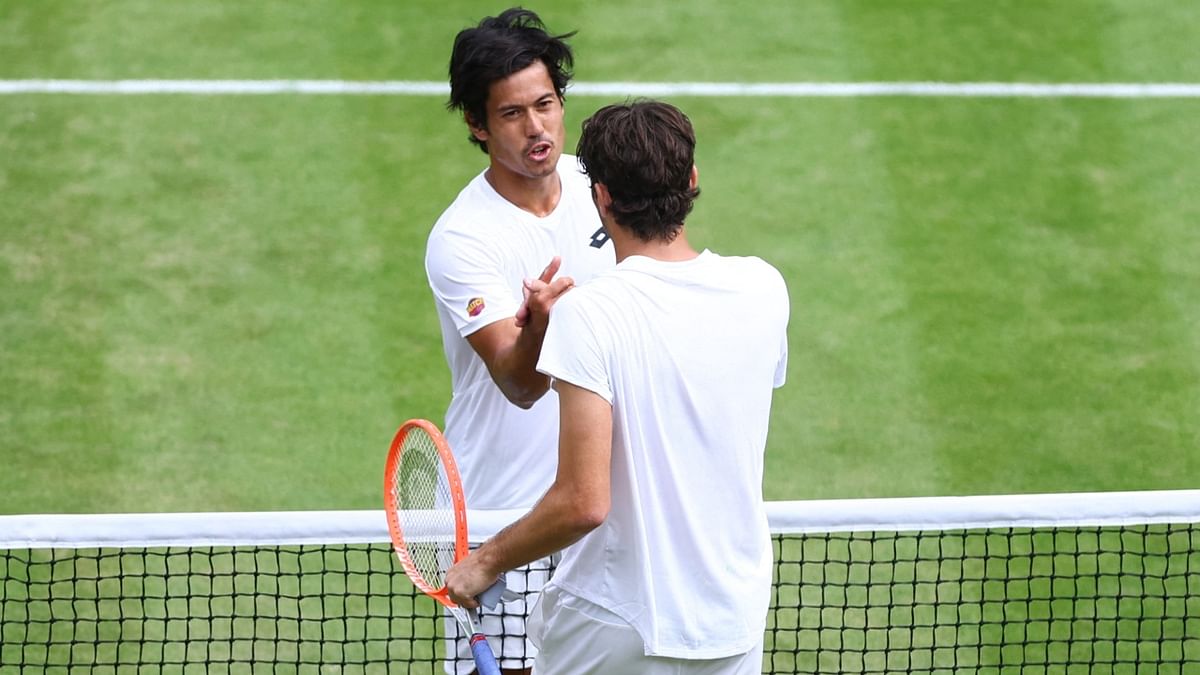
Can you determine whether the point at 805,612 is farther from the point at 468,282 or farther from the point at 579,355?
the point at 579,355

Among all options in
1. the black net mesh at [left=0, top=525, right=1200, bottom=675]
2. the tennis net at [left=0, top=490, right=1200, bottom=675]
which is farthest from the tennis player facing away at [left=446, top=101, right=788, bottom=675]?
the black net mesh at [left=0, top=525, right=1200, bottom=675]

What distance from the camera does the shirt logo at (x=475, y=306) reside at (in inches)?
191

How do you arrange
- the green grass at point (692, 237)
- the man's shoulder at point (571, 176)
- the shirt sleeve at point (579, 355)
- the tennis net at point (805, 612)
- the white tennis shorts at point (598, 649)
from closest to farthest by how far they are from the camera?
1. the shirt sleeve at point (579, 355)
2. the white tennis shorts at point (598, 649)
3. the man's shoulder at point (571, 176)
4. the tennis net at point (805, 612)
5. the green grass at point (692, 237)

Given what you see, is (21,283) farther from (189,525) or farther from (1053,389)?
(1053,389)

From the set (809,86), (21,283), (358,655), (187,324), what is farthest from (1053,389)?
(21,283)

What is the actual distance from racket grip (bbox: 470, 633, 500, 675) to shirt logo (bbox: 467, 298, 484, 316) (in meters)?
1.05

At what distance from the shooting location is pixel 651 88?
32.1 ft

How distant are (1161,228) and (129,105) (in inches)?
236

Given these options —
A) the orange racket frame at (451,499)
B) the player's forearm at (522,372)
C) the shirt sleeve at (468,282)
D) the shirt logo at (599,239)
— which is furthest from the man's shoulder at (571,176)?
the orange racket frame at (451,499)

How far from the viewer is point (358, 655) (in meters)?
6.61

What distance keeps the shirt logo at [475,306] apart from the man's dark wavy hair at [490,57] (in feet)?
1.86

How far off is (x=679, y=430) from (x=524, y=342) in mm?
823

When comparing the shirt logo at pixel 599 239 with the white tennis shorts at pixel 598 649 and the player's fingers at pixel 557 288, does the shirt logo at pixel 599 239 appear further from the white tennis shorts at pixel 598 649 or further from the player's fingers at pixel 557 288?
the white tennis shorts at pixel 598 649

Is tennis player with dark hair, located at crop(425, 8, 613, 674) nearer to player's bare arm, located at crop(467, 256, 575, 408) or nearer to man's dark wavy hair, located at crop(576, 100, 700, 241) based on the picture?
player's bare arm, located at crop(467, 256, 575, 408)
